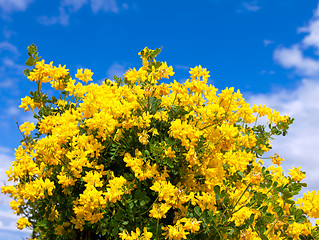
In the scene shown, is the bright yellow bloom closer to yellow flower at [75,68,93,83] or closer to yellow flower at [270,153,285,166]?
yellow flower at [75,68,93,83]

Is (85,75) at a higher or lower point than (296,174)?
higher

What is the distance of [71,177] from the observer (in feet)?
13.5

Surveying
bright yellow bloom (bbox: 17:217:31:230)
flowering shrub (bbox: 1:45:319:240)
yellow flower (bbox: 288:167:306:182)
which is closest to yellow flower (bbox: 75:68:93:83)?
flowering shrub (bbox: 1:45:319:240)

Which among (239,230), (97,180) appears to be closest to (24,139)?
(97,180)

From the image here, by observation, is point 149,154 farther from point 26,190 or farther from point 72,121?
point 26,190

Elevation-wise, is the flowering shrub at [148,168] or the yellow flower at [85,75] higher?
the yellow flower at [85,75]

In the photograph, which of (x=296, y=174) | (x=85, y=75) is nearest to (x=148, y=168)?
(x=85, y=75)

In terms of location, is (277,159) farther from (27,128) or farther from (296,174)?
(27,128)

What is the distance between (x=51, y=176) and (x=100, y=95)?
1.22m

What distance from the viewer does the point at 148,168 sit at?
3713 millimetres

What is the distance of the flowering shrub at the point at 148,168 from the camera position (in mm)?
3693

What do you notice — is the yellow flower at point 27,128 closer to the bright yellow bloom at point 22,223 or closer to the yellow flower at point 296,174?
the bright yellow bloom at point 22,223

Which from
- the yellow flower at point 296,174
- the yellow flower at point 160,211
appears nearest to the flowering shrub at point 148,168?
the yellow flower at point 160,211

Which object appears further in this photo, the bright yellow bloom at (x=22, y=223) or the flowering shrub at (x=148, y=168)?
the bright yellow bloom at (x=22, y=223)
